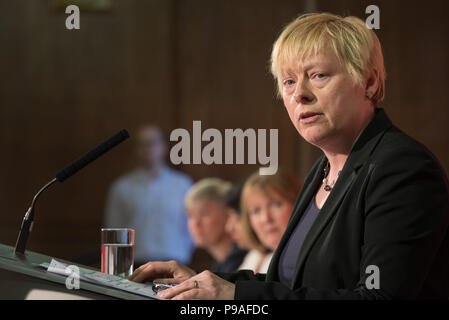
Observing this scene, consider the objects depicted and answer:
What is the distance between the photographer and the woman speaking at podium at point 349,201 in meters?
1.35

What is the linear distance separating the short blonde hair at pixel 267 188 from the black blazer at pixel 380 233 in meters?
1.81

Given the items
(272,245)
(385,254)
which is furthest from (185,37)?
(385,254)

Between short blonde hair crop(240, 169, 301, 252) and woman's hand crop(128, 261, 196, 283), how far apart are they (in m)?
1.75

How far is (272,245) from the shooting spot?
132 inches

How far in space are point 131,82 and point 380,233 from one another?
5675 mm

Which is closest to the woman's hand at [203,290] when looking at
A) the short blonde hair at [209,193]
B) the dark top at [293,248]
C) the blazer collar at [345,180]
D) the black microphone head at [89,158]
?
the blazer collar at [345,180]

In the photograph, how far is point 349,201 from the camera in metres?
1.49

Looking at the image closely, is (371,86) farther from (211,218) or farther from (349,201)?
(211,218)

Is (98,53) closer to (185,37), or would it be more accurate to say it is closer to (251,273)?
(185,37)

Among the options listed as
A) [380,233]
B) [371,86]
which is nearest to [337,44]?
[371,86]

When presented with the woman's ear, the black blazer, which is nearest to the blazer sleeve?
the black blazer

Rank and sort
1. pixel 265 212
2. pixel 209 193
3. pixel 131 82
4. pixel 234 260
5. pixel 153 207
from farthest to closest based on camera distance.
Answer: pixel 131 82 → pixel 153 207 → pixel 209 193 → pixel 234 260 → pixel 265 212

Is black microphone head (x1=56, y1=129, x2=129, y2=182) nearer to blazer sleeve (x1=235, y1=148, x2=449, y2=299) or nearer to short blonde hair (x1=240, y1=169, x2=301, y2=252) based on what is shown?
blazer sleeve (x1=235, y1=148, x2=449, y2=299)

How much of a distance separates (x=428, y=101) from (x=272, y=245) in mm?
3888
